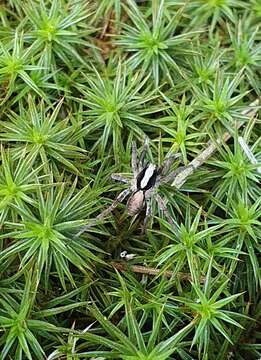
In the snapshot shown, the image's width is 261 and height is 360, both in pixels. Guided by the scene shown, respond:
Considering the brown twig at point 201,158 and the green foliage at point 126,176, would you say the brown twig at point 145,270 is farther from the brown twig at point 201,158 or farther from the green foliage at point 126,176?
the brown twig at point 201,158

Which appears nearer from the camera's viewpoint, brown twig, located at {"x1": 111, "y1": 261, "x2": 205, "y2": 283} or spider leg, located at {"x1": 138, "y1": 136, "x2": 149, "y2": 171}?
brown twig, located at {"x1": 111, "y1": 261, "x2": 205, "y2": 283}

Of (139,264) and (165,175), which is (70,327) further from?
(165,175)

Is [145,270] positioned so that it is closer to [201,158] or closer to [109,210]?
[109,210]

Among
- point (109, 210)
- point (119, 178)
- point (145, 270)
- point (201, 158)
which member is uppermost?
point (201, 158)

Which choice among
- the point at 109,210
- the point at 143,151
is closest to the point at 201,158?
the point at 143,151

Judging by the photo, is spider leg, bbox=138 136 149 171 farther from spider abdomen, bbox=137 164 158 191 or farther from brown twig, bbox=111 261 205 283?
brown twig, bbox=111 261 205 283

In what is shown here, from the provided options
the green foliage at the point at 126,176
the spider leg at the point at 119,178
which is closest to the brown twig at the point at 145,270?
the green foliage at the point at 126,176

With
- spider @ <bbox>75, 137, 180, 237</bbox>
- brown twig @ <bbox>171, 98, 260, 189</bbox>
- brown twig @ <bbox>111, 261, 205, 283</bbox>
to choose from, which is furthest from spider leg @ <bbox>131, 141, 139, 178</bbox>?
brown twig @ <bbox>111, 261, 205, 283</bbox>
